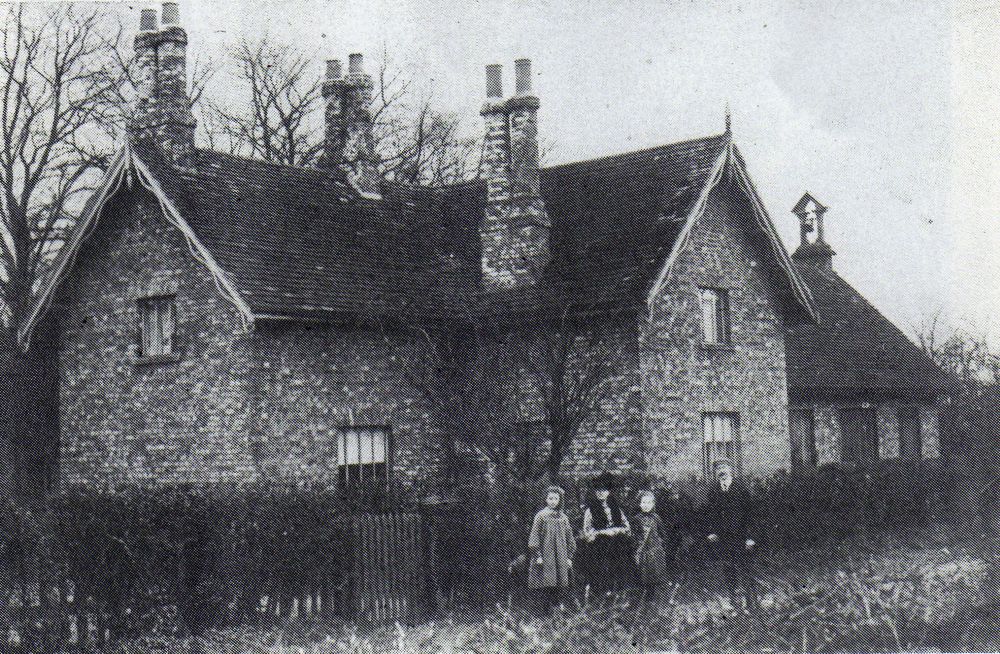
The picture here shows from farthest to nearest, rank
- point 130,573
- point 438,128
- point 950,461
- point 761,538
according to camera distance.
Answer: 1. point 438,128
2. point 950,461
3. point 761,538
4. point 130,573

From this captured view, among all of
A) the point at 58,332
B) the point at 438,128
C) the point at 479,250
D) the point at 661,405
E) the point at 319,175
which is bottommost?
the point at 661,405

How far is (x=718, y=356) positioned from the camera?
80.5 feet

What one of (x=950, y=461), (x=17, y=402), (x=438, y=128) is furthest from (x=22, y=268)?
(x=950, y=461)

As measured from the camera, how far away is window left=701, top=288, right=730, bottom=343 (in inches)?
963

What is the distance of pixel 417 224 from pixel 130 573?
12.3m

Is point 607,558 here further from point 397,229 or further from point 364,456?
point 397,229

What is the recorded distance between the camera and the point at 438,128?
43.5 m

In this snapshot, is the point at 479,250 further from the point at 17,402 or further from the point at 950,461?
the point at 950,461

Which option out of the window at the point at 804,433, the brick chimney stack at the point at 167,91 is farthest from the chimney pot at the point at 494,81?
the window at the point at 804,433

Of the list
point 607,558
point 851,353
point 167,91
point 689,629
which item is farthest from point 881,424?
point 167,91

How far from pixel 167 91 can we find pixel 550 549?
12381 mm

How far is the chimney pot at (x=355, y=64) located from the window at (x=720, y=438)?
1083 centimetres

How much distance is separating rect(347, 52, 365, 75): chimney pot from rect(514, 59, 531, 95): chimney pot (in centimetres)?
450

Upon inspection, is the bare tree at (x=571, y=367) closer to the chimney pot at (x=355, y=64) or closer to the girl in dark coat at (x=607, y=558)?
the girl in dark coat at (x=607, y=558)
